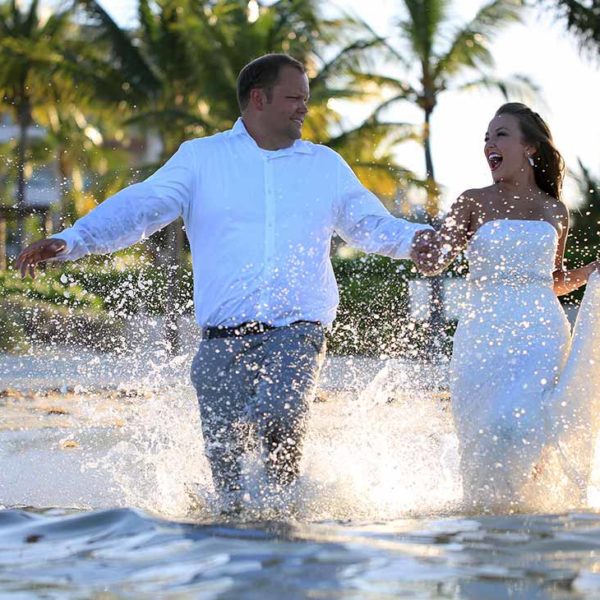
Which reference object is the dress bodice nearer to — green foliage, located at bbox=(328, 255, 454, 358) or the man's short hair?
the man's short hair

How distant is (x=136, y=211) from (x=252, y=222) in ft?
1.69

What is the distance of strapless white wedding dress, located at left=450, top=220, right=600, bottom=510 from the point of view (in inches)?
251

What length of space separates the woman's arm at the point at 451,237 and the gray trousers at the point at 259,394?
64 centimetres

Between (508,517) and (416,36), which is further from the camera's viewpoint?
(416,36)

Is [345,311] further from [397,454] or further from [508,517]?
[508,517]

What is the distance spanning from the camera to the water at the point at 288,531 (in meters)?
4.17

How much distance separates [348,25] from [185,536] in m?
29.1

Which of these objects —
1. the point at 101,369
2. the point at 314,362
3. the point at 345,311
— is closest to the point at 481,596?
the point at 314,362

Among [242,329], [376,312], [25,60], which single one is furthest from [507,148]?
[25,60]

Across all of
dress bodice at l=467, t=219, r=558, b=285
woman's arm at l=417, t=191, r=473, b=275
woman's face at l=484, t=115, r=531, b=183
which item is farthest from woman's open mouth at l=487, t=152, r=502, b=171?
dress bodice at l=467, t=219, r=558, b=285

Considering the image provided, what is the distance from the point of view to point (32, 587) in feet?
14.0

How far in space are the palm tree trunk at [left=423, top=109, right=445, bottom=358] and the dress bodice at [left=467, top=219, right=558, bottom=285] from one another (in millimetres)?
16883

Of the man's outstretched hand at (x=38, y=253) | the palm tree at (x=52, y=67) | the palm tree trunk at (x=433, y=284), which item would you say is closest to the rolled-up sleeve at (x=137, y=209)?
the man's outstretched hand at (x=38, y=253)

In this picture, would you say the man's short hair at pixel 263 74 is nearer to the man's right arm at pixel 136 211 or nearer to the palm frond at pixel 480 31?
the man's right arm at pixel 136 211
